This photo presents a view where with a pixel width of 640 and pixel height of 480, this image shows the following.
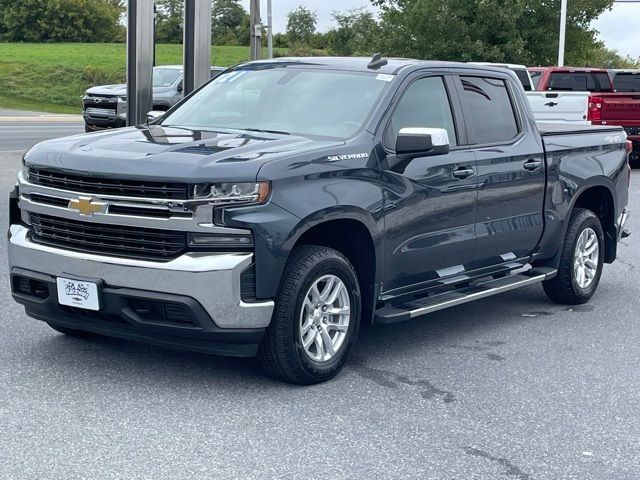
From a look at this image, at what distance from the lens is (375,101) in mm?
6797

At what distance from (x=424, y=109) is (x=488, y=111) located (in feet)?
2.62

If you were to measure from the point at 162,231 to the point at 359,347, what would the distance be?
6.26 ft

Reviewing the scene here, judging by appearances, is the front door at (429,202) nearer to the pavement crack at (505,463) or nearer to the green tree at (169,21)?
the pavement crack at (505,463)

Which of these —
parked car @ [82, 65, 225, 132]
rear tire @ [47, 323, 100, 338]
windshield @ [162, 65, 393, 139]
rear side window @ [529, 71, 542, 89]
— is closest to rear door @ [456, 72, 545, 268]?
windshield @ [162, 65, 393, 139]

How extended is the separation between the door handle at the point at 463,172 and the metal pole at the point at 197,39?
7641mm

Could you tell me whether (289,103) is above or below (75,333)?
above

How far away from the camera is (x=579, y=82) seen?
2375cm

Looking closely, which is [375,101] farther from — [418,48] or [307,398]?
[418,48]

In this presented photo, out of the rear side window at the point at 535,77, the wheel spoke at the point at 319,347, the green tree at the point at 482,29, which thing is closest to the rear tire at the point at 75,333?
the wheel spoke at the point at 319,347

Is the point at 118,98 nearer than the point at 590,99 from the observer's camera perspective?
No

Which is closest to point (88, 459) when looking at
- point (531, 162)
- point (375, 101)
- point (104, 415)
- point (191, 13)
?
point (104, 415)

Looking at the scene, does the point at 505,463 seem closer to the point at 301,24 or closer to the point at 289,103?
the point at 289,103

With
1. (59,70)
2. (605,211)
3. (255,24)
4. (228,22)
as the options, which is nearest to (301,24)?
(228,22)

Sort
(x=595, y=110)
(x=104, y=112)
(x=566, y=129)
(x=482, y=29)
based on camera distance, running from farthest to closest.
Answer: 1. (x=482, y=29)
2. (x=104, y=112)
3. (x=595, y=110)
4. (x=566, y=129)
